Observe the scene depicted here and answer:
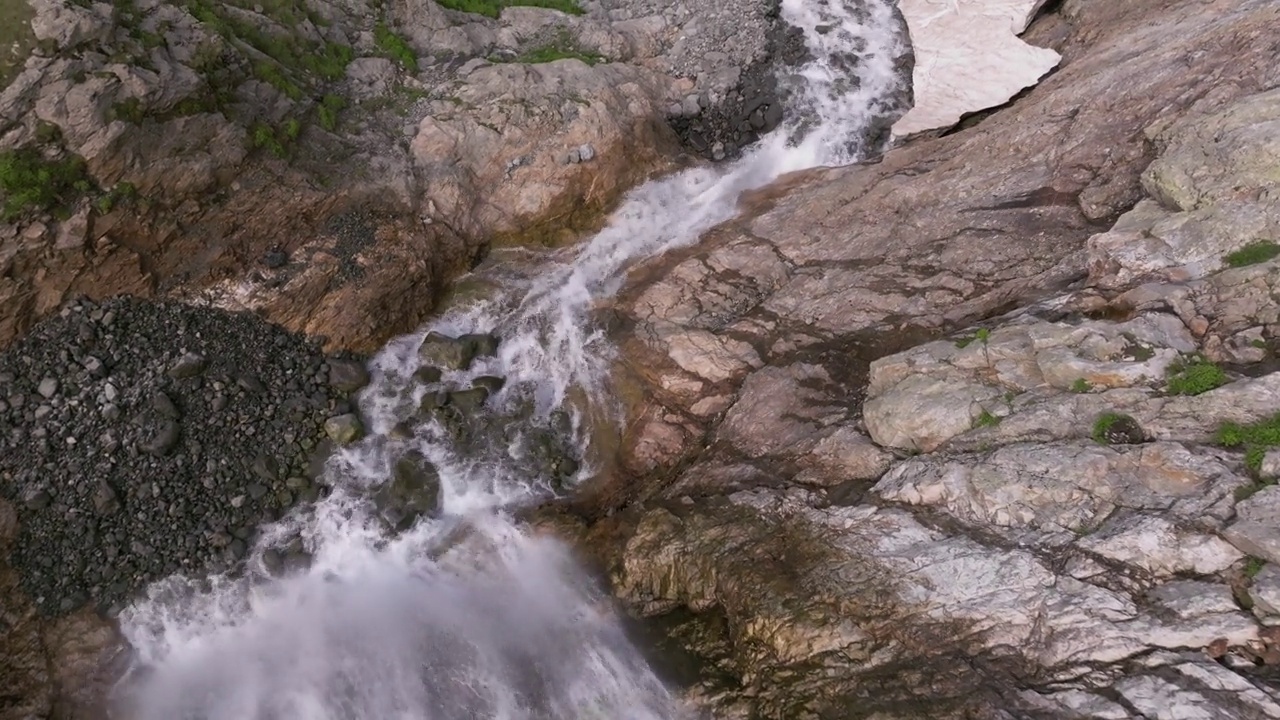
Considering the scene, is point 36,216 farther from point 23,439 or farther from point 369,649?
point 369,649

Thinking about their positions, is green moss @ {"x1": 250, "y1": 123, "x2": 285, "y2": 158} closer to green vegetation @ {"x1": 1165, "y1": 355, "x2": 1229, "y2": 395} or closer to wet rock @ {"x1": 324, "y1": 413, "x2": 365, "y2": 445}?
wet rock @ {"x1": 324, "y1": 413, "x2": 365, "y2": 445}

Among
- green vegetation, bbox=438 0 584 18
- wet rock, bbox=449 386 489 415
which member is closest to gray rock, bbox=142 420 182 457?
wet rock, bbox=449 386 489 415

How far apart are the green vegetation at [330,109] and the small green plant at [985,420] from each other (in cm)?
1548

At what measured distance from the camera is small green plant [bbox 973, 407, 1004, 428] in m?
10.9

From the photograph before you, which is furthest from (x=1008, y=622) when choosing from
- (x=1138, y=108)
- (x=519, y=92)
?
(x=519, y=92)

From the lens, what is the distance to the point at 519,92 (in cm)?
1848

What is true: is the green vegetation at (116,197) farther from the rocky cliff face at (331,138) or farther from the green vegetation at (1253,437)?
the green vegetation at (1253,437)

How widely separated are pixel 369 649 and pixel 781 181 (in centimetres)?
1489

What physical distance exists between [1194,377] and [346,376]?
15.5 metres

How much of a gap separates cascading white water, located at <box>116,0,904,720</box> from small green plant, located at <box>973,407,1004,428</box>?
6.67 meters

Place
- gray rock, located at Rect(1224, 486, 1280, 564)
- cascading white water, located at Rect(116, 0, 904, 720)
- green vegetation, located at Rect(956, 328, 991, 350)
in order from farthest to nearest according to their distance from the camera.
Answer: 1. cascading white water, located at Rect(116, 0, 904, 720)
2. green vegetation, located at Rect(956, 328, 991, 350)
3. gray rock, located at Rect(1224, 486, 1280, 564)

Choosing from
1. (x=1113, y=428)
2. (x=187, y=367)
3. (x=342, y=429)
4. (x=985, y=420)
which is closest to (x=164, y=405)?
(x=187, y=367)

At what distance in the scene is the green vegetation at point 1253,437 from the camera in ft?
28.7

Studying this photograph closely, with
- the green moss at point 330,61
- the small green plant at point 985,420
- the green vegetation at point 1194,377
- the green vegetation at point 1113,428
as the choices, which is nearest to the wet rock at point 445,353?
the green moss at point 330,61
